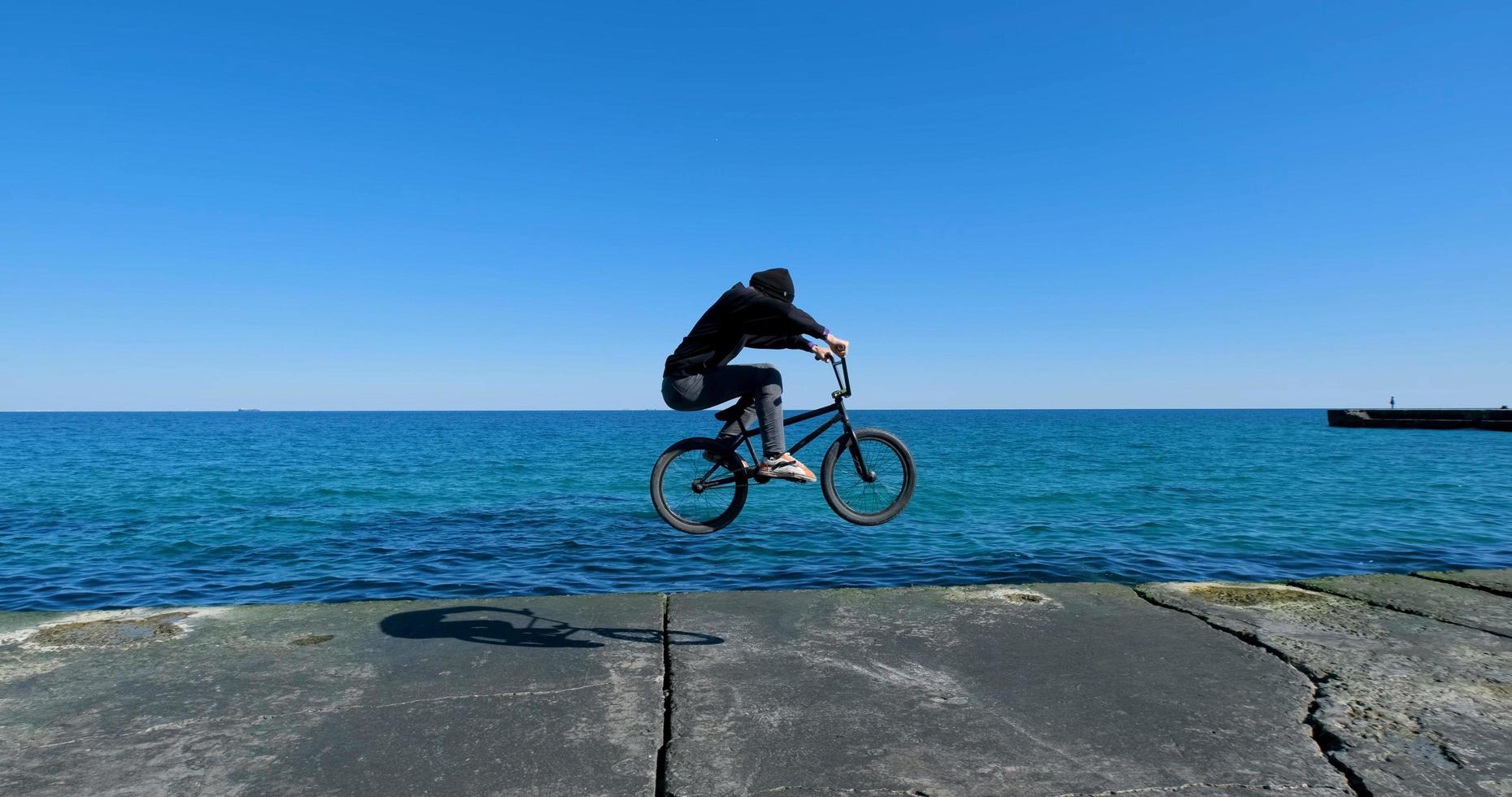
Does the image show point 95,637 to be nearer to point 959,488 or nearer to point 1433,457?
point 959,488

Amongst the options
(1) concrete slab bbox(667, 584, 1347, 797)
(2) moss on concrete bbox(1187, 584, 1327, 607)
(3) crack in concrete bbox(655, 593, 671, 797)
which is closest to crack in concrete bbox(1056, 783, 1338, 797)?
(1) concrete slab bbox(667, 584, 1347, 797)

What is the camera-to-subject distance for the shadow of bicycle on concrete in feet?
25.8

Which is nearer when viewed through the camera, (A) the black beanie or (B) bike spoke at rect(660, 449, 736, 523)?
(A) the black beanie

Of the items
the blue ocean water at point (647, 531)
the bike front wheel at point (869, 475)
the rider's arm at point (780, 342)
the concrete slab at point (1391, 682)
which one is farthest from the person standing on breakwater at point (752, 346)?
the blue ocean water at point (647, 531)

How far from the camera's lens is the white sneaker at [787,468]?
693 cm

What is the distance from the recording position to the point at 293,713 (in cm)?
610

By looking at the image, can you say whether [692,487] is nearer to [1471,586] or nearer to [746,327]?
[746,327]

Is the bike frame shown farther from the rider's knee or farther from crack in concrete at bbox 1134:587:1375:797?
crack in concrete at bbox 1134:587:1375:797

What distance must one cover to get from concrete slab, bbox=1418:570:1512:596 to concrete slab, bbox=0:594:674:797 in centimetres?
954

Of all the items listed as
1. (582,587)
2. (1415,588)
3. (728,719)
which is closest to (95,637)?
(728,719)

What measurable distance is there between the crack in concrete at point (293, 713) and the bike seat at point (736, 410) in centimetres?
236

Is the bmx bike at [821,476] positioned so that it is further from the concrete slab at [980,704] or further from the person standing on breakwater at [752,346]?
the concrete slab at [980,704]

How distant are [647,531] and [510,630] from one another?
15631 mm

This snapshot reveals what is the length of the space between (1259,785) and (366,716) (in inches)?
226
